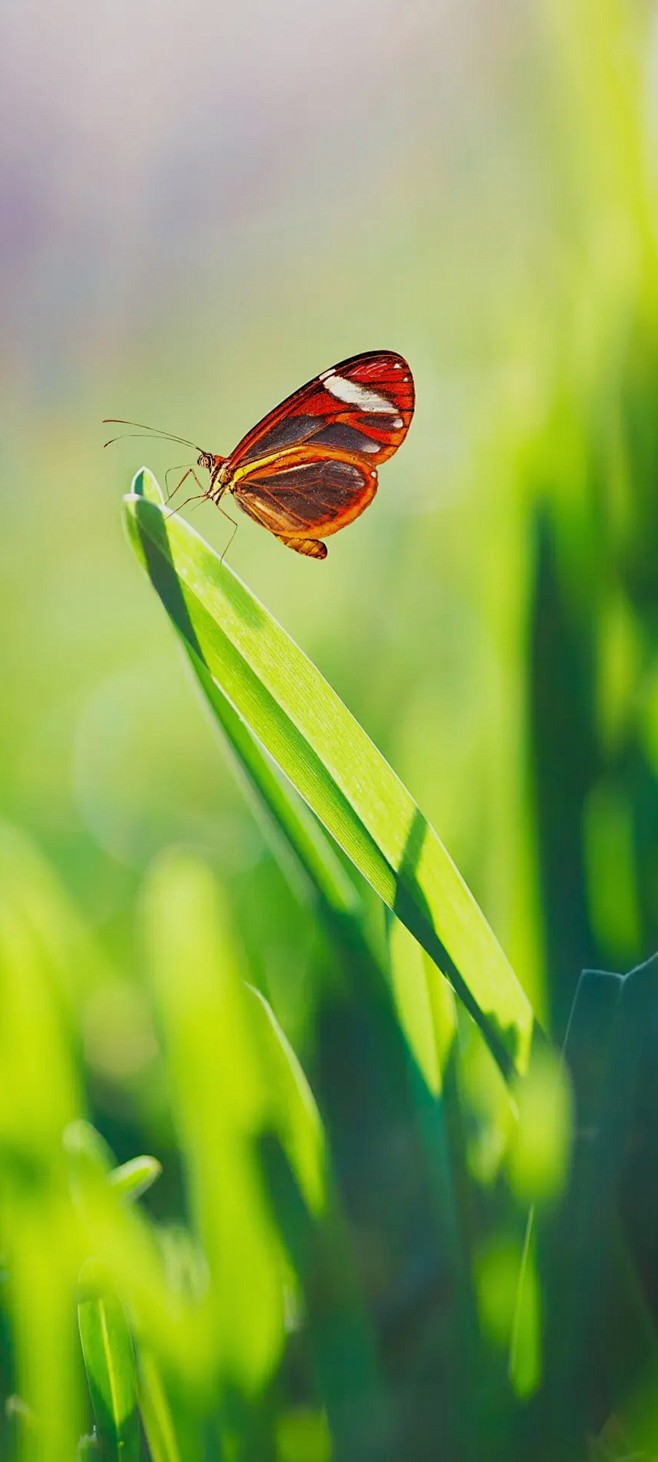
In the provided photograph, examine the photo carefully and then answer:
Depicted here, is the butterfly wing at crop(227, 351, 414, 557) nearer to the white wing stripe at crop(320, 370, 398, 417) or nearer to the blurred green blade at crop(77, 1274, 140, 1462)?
the white wing stripe at crop(320, 370, 398, 417)

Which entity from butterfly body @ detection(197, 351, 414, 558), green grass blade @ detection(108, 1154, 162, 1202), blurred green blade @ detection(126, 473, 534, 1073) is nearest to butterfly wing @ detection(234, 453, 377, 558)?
butterfly body @ detection(197, 351, 414, 558)

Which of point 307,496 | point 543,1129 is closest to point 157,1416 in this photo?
point 543,1129

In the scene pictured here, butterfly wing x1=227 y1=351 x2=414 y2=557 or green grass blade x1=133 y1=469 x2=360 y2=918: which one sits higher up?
butterfly wing x1=227 y1=351 x2=414 y2=557

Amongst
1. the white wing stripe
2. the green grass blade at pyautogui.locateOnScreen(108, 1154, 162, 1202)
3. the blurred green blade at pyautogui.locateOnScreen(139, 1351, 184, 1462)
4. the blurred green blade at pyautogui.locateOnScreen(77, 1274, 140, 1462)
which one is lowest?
the blurred green blade at pyautogui.locateOnScreen(139, 1351, 184, 1462)

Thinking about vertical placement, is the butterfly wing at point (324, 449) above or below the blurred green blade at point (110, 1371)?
above

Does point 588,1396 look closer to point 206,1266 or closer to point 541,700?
point 206,1266

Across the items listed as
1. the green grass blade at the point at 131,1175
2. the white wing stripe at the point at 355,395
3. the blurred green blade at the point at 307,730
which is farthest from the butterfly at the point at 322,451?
the green grass blade at the point at 131,1175

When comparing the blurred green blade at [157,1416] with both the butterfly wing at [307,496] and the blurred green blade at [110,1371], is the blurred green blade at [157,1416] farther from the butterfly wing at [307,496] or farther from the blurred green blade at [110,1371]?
the butterfly wing at [307,496]
